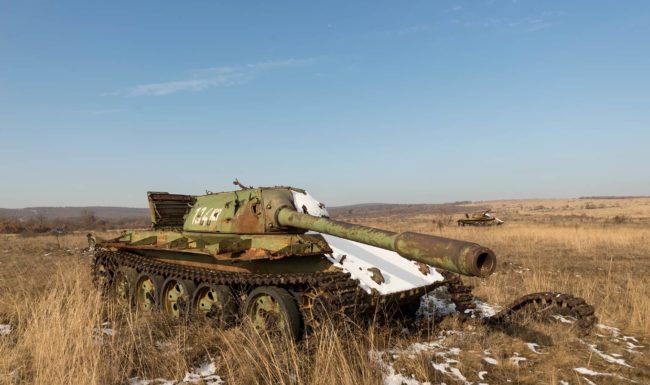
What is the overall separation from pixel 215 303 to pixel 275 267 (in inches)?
56.1

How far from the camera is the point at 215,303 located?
735 cm

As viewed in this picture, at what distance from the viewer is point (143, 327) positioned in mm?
7074

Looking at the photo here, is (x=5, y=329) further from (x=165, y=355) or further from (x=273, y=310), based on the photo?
(x=273, y=310)

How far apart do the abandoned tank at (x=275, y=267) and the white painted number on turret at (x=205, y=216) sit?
0.10ft

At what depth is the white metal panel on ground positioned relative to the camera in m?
6.46

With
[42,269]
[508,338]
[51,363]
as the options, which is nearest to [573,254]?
→ [508,338]

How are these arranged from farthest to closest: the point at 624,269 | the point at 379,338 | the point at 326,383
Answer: the point at 624,269
the point at 379,338
the point at 326,383

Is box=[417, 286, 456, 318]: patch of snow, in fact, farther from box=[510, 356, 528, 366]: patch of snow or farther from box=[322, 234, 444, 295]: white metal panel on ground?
box=[510, 356, 528, 366]: patch of snow

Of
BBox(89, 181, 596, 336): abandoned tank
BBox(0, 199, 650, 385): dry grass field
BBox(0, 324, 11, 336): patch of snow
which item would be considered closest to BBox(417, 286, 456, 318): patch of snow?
BBox(89, 181, 596, 336): abandoned tank

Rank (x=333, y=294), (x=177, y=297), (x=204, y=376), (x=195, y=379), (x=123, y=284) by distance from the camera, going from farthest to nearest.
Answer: (x=123, y=284) → (x=177, y=297) → (x=333, y=294) → (x=204, y=376) → (x=195, y=379)

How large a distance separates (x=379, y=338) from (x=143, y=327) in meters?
3.88

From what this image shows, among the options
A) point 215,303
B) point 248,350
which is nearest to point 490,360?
point 248,350

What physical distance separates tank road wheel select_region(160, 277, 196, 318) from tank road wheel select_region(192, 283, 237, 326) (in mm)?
166

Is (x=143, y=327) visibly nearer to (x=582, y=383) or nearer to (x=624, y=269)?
(x=582, y=383)
